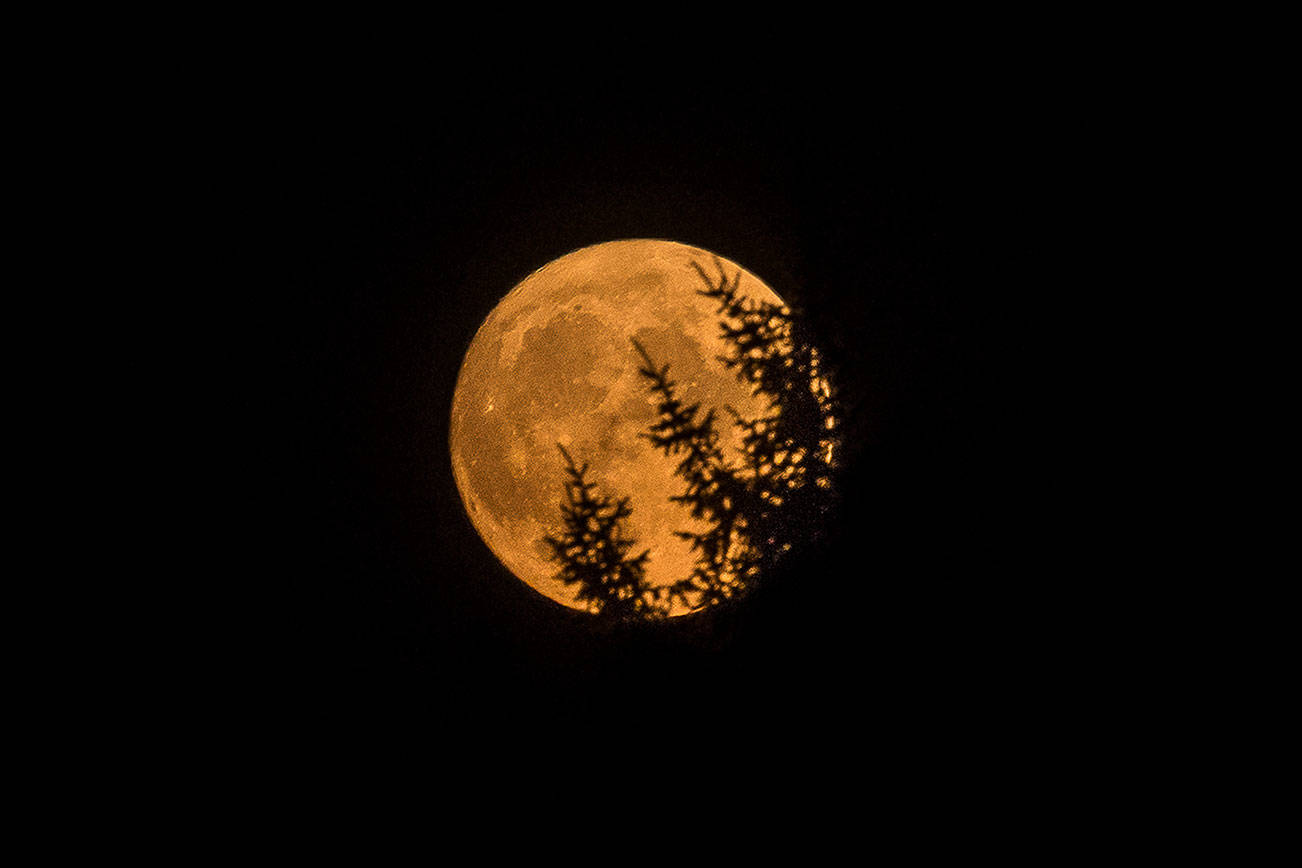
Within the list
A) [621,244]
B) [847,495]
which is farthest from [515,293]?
[847,495]

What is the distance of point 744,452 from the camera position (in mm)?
2994

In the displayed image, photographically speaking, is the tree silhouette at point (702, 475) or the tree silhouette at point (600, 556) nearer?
the tree silhouette at point (702, 475)

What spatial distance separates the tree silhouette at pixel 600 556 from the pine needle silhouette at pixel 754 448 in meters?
0.19

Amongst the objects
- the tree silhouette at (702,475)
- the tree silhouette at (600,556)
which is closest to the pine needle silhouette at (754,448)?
the tree silhouette at (702,475)

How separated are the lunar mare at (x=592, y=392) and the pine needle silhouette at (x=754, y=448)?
6cm

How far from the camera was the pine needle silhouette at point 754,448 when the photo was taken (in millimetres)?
2969

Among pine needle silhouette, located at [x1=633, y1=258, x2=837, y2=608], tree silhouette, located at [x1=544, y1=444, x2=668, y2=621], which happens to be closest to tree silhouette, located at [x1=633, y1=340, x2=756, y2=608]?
pine needle silhouette, located at [x1=633, y1=258, x2=837, y2=608]

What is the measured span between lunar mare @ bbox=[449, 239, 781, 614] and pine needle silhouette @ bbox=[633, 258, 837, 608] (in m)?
0.06

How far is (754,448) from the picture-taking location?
2996 mm

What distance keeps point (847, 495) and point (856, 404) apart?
0.62 metres

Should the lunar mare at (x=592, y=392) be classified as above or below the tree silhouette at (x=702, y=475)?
above

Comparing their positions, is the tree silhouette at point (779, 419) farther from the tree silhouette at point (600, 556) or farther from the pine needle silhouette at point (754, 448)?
the tree silhouette at point (600, 556)

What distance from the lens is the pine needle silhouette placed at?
2969 millimetres

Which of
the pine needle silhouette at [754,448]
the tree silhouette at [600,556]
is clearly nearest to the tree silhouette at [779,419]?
the pine needle silhouette at [754,448]
